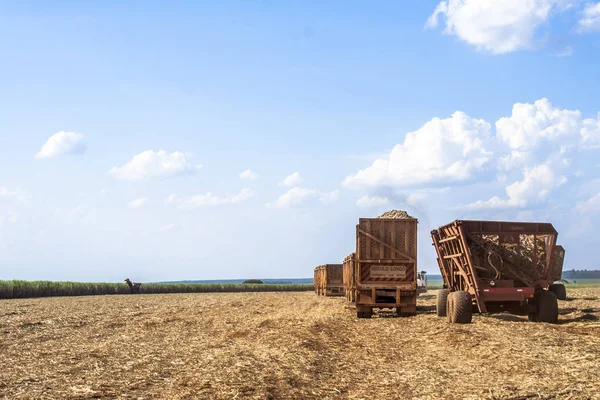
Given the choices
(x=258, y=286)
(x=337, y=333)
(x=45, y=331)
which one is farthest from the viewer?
(x=258, y=286)

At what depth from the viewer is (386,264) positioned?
22359mm

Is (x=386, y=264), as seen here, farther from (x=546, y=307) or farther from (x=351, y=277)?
(x=351, y=277)

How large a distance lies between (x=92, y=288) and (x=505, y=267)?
170 ft

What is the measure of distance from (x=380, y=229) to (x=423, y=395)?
1383 centimetres

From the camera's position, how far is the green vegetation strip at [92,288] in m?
50.3

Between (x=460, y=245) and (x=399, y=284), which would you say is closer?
(x=460, y=245)

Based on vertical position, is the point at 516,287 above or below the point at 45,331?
above

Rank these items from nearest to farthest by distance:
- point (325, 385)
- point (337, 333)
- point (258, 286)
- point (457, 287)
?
1. point (325, 385)
2. point (337, 333)
3. point (457, 287)
4. point (258, 286)

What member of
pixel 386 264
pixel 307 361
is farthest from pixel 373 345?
pixel 386 264

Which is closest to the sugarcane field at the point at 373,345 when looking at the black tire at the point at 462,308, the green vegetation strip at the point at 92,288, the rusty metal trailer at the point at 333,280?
the black tire at the point at 462,308

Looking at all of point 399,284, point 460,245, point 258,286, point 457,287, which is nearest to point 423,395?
point 460,245

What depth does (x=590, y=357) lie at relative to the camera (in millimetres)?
11102

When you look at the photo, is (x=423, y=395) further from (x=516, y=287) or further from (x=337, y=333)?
(x=516, y=287)

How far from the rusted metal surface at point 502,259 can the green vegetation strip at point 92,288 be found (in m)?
41.8
